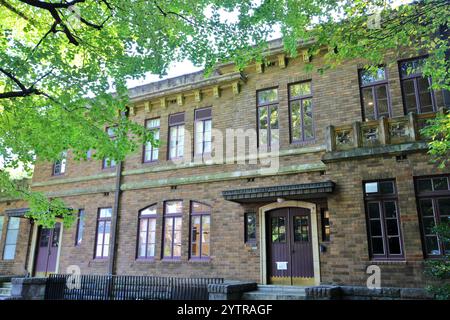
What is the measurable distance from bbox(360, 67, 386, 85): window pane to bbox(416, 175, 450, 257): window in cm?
359

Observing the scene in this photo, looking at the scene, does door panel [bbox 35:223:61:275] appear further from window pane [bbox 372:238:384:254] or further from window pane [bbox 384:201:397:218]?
window pane [bbox 384:201:397:218]

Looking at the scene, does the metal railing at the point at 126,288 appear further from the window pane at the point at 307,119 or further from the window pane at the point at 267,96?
the window pane at the point at 267,96

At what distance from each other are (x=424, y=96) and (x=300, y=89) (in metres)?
3.80

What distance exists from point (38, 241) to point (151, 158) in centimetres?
700

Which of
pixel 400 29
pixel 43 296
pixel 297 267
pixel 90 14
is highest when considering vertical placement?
pixel 90 14

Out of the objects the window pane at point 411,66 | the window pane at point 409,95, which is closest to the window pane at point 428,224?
the window pane at point 409,95

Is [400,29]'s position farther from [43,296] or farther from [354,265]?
[43,296]

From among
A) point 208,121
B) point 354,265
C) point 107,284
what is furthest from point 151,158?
point 354,265

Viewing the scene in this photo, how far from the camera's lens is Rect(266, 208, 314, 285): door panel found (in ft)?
36.4

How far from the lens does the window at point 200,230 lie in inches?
511

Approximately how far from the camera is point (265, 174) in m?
12.2

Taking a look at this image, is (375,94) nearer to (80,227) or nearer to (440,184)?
(440,184)

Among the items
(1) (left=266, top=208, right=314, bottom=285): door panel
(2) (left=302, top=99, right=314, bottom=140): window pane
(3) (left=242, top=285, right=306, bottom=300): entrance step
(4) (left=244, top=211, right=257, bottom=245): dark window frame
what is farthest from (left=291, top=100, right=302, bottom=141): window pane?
(3) (left=242, top=285, right=306, bottom=300): entrance step

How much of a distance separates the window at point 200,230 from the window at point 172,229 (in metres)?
0.61
